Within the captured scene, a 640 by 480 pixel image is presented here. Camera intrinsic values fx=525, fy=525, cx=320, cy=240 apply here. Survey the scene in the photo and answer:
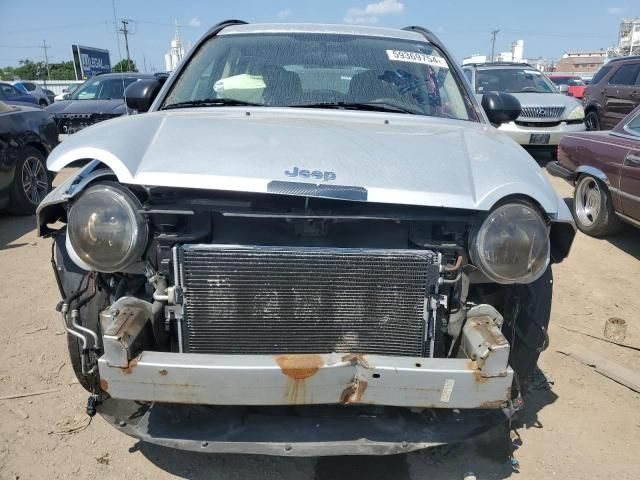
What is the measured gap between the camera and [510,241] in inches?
77.3

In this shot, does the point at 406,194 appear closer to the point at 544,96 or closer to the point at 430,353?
the point at 430,353

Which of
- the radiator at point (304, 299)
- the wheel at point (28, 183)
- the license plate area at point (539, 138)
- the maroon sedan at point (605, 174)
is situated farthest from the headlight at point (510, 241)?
the license plate area at point (539, 138)

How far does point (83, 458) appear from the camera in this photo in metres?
2.45

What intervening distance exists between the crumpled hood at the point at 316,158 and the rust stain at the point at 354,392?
65 centimetres

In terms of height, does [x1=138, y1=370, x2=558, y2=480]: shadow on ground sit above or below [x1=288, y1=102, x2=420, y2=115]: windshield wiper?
below

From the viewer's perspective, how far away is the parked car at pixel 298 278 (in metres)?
1.87

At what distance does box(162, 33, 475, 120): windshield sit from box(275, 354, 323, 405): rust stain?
1.54 metres

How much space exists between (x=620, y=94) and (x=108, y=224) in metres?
11.3

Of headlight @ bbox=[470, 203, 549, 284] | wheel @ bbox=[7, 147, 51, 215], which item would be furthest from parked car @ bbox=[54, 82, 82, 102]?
headlight @ bbox=[470, 203, 549, 284]

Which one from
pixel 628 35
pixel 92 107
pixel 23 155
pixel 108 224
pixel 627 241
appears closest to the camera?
pixel 108 224

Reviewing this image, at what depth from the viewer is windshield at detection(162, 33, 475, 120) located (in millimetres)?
2973

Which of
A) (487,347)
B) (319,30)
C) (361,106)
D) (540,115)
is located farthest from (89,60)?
(540,115)

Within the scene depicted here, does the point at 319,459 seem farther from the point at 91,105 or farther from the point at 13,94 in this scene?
the point at 13,94

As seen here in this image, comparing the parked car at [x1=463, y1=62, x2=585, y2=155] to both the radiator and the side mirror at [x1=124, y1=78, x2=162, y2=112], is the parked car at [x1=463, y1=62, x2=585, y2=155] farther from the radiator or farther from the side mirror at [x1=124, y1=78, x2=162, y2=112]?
the radiator
